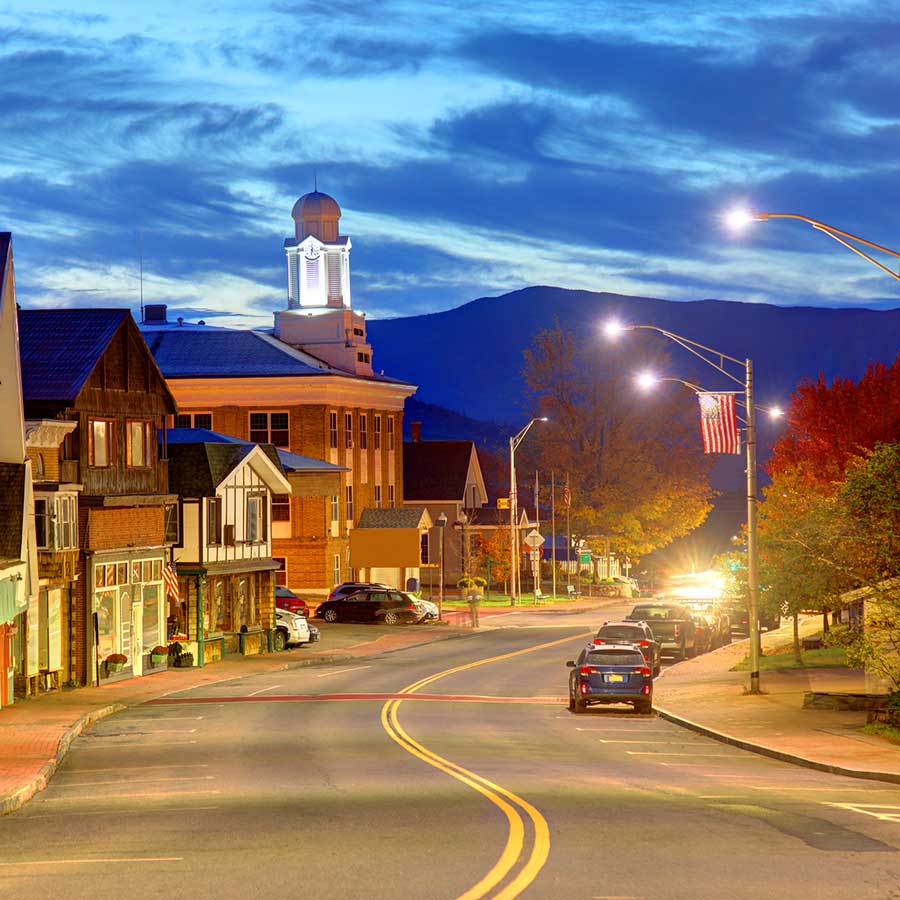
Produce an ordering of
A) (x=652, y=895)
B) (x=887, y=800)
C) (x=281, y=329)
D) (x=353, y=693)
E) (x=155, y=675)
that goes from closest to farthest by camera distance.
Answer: (x=652, y=895), (x=887, y=800), (x=353, y=693), (x=155, y=675), (x=281, y=329)

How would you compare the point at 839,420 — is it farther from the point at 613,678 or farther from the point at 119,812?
the point at 119,812

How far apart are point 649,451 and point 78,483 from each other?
72.7 m

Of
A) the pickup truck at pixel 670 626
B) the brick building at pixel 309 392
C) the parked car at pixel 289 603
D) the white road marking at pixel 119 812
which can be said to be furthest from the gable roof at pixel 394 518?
the white road marking at pixel 119 812

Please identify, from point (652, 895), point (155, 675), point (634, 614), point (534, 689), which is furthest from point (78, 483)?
point (652, 895)

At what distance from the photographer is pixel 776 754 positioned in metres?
27.6

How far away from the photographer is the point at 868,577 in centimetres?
3138

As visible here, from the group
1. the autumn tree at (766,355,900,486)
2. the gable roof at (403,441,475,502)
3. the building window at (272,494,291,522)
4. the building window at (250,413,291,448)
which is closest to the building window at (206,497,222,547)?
the autumn tree at (766,355,900,486)

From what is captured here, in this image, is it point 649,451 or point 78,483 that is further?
point 649,451

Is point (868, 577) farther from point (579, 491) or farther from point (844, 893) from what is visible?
point (579, 491)

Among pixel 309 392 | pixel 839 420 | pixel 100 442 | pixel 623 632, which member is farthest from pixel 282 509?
pixel 623 632

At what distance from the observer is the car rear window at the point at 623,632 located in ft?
148

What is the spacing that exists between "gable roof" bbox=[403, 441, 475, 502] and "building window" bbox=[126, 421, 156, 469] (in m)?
63.0

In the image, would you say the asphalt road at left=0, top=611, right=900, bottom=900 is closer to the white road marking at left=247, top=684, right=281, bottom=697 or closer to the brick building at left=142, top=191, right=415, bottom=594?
the white road marking at left=247, top=684, right=281, bottom=697

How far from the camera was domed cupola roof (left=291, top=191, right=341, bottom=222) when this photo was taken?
97375mm
